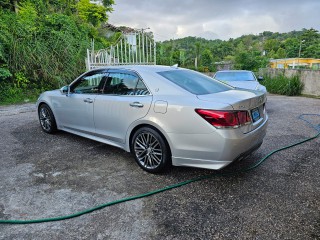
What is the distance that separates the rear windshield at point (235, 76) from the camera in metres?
8.27

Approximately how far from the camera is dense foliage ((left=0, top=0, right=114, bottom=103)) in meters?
9.48

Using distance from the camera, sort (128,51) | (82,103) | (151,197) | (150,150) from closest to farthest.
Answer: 1. (151,197)
2. (150,150)
3. (82,103)
4. (128,51)

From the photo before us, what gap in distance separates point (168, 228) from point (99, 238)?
2.07 feet

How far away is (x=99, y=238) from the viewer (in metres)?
2.23

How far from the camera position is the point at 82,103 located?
4270mm

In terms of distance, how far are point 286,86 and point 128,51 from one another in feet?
25.2

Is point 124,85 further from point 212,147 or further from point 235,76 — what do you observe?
point 235,76

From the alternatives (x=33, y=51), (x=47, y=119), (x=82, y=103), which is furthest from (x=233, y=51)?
(x=82, y=103)

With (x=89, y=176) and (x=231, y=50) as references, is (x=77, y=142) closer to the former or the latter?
(x=89, y=176)

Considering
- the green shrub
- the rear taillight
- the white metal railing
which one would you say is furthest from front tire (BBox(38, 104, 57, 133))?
the green shrub

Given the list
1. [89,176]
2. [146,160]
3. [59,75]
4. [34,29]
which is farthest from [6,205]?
[34,29]

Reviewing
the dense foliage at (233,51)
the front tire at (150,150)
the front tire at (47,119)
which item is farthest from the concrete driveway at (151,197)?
the dense foliage at (233,51)

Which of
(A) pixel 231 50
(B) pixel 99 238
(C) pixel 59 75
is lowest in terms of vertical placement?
(B) pixel 99 238

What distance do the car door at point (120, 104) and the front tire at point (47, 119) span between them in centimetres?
151
